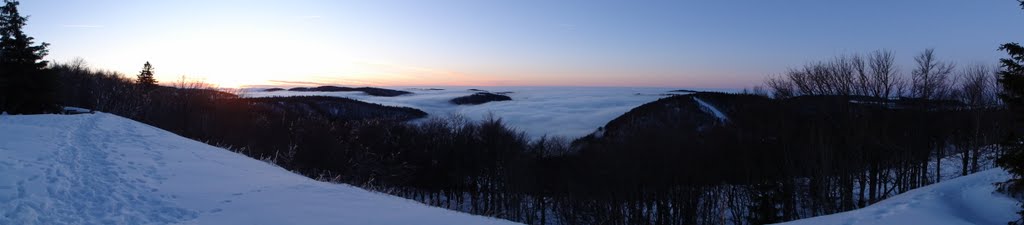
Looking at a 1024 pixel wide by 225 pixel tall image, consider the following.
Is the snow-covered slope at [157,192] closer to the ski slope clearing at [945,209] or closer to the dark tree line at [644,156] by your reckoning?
the ski slope clearing at [945,209]

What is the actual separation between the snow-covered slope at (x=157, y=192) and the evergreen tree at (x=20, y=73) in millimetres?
16390

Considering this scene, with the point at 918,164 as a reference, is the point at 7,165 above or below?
above

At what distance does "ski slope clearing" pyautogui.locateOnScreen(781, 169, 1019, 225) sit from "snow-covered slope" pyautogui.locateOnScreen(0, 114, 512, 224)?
8005mm

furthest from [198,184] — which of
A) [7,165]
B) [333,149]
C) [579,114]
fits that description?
[579,114]

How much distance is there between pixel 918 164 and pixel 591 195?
2495 centimetres

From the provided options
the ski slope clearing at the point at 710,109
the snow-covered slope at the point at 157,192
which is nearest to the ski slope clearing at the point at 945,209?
the snow-covered slope at the point at 157,192

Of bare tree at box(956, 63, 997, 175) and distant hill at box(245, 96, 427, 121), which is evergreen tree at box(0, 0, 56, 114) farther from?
distant hill at box(245, 96, 427, 121)

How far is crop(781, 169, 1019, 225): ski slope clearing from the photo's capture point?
1014 cm

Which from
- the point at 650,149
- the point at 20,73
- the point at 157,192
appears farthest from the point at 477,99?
the point at 157,192

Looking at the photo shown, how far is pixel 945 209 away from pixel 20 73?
129 ft

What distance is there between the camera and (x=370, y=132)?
2298 inches

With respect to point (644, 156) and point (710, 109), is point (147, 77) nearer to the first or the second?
point (644, 156)

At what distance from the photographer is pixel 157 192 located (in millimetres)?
8031

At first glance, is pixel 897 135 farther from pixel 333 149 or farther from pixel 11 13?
pixel 11 13
